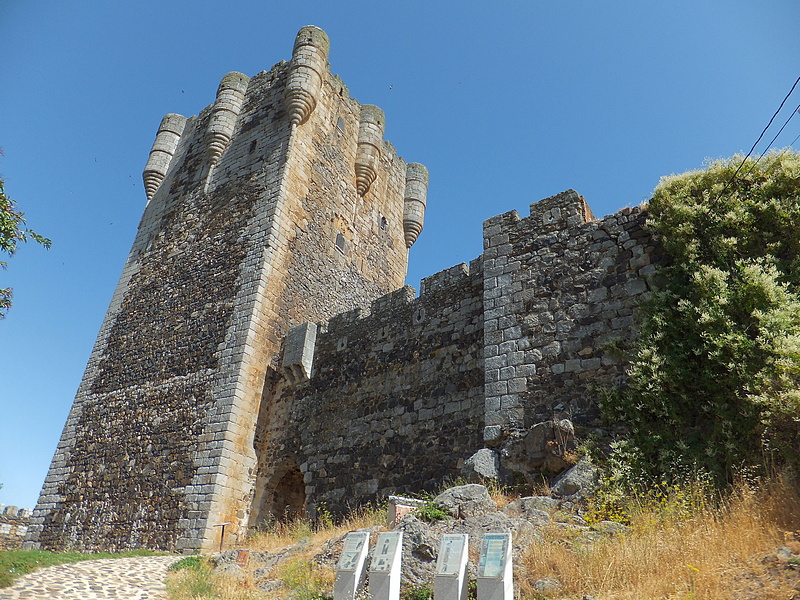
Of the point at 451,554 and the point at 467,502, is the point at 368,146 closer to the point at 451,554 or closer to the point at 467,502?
the point at 467,502

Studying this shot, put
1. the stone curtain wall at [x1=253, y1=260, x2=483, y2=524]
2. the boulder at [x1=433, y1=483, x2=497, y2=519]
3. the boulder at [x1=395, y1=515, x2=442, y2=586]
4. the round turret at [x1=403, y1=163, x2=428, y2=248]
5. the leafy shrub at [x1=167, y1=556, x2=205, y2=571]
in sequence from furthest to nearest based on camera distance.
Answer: the round turret at [x1=403, y1=163, x2=428, y2=248] → the stone curtain wall at [x1=253, y1=260, x2=483, y2=524] → the leafy shrub at [x1=167, y1=556, x2=205, y2=571] → the boulder at [x1=433, y1=483, x2=497, y2=519] → the boulder at [x1=395, y1=515, x2=442, y2=586]

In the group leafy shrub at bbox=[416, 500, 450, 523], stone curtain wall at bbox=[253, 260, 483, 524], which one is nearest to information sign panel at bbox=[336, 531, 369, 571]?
leafy shrub at bbox=[416, 500, 450, 523]

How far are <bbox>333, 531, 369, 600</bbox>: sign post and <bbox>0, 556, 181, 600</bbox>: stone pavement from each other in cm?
241

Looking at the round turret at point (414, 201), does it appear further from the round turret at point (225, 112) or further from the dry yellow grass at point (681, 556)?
the dry yellow grass at point (681, 556)

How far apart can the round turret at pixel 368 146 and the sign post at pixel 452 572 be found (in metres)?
13.1

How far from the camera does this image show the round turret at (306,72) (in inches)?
573

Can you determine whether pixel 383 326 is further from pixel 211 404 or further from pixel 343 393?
pixel 211 404

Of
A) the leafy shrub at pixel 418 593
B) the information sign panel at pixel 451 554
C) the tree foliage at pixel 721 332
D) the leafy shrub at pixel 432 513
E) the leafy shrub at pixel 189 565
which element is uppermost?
the tree foliage at pixel 721 332

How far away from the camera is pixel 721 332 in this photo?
6238mm

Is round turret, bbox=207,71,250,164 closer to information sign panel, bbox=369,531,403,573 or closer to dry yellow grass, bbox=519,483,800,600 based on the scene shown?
information sign panel, bbox=369,531,403,573

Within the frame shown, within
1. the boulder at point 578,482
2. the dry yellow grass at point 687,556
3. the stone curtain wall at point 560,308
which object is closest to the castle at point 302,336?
the stone curtain wall at point 560,308

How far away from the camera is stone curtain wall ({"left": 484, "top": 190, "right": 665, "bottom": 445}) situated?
725 cm

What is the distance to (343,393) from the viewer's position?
36.8ft

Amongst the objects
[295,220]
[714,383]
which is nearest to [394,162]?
[295,220]
